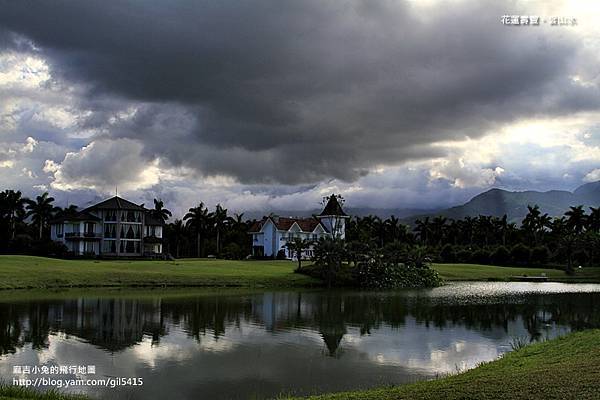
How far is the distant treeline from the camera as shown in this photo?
96688 millimetres

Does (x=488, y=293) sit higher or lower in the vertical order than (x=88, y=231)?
lower

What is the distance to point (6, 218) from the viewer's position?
96375 mm

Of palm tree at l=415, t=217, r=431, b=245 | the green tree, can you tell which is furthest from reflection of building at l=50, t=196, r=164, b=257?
palm tree at l=415, t=217, r=431, b=245

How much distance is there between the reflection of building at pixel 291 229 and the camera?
10800cm

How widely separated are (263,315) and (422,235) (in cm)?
11417

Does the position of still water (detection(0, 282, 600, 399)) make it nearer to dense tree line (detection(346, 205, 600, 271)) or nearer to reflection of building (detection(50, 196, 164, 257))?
dense tree line (detection(346, 205, 600, 271))

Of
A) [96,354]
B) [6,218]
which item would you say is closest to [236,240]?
[6,218]

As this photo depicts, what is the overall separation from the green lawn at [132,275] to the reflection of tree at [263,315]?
33.5 feet

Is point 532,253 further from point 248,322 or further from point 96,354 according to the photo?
point 96,354

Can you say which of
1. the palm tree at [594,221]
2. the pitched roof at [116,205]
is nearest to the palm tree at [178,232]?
the pitched roof at [116,205]

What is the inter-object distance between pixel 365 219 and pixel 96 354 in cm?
12047

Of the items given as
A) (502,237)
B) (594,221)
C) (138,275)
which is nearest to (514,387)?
(138,275)

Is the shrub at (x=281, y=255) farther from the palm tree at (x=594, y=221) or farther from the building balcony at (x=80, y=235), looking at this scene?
the palm tree at (x=594, y=221)

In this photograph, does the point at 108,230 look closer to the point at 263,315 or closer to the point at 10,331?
the point at 263,315
